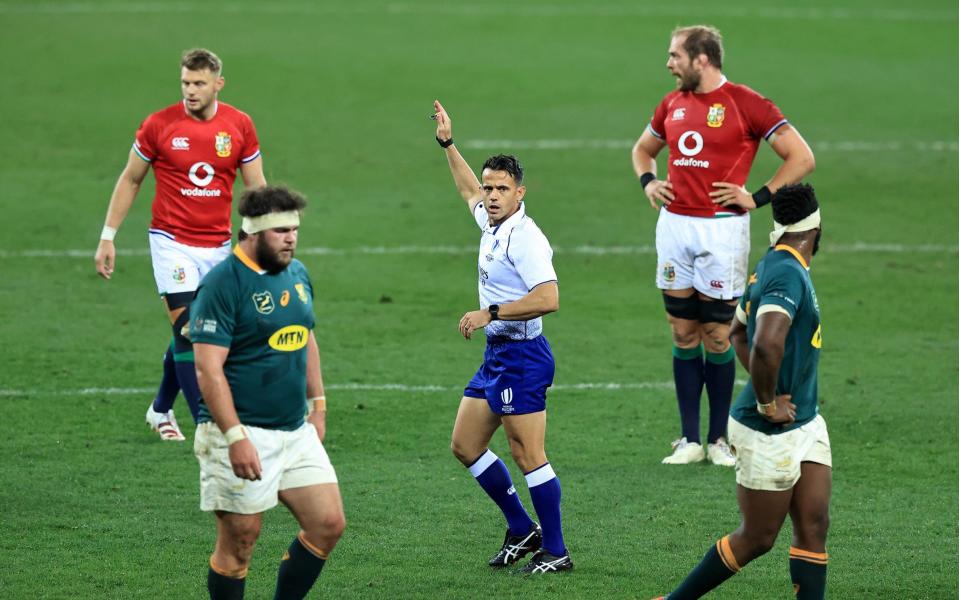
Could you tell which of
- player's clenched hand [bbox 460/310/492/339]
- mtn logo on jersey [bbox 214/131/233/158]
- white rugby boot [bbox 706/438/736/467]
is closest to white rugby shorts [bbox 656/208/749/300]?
white rugby boot [bbox 706/438/736/467]

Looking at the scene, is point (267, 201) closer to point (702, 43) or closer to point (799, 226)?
point (799, 226)

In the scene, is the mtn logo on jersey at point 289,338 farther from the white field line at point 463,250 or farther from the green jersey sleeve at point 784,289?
the white field line at point 463,250

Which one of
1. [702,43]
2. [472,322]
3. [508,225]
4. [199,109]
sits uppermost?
[702,43]

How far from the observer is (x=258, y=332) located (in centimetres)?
658

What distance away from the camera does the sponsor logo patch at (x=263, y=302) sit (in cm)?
655

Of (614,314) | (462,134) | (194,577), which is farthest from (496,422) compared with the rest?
(462,134)

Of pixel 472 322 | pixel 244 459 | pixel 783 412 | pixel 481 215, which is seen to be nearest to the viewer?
pixel 244 459

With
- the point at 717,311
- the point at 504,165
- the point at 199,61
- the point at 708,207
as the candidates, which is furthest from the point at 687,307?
the point at 199,61

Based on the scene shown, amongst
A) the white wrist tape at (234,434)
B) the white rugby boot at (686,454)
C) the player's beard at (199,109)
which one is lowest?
the white rugby boot at (686,454)

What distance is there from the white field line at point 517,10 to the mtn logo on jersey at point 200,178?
19.2m

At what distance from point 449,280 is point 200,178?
18.9ft

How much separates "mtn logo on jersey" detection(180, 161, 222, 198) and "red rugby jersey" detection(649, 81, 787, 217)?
3.34 m

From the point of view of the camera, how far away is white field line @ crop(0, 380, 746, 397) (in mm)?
11750

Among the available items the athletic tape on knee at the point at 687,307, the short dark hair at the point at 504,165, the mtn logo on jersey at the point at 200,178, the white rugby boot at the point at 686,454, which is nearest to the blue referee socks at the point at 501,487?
the short dark hair at the point at 504,165
